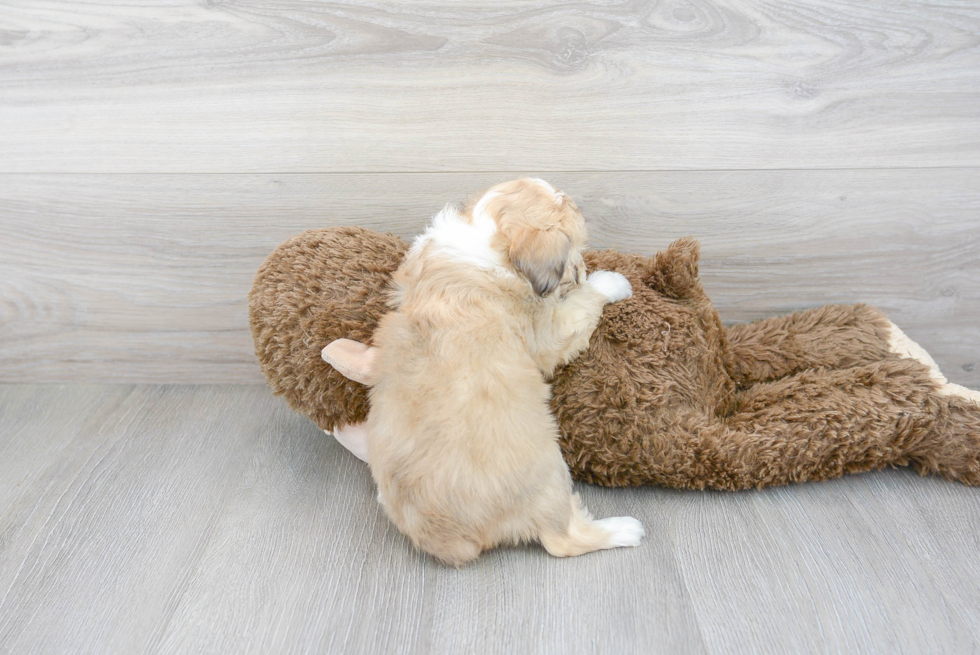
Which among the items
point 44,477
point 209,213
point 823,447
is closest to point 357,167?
point 209,213

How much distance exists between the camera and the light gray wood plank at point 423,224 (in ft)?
5.52

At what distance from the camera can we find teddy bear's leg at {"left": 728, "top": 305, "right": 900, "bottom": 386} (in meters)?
1.62

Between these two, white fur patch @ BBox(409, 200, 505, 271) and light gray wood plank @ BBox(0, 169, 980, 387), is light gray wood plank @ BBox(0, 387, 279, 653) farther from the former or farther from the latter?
white fur patch @ BBox(409, 200, 505, 271)

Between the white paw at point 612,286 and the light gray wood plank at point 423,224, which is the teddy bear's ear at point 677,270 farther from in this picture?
the light gray wood plank at point 423,224

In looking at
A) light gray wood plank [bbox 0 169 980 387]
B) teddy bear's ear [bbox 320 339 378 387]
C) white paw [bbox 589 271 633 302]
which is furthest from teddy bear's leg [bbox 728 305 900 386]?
teddy bear's ear [bbox 320 339 378 387]

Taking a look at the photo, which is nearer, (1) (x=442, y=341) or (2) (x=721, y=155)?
(1) (x=442, y=341)

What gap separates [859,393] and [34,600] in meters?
1.75

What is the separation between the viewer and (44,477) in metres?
1.63

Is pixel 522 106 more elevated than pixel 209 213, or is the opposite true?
pixel 522 106

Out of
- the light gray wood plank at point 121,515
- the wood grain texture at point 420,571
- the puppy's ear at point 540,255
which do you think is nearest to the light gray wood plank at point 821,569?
the wood grain texture at point 420,571

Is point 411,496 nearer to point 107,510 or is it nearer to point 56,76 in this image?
point 107,510

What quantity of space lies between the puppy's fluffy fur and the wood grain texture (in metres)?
0.11

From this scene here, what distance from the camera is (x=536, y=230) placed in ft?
4.17

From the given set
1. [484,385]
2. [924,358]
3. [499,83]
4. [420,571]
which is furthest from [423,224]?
[924,358]
